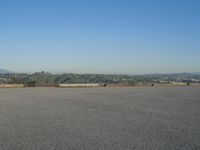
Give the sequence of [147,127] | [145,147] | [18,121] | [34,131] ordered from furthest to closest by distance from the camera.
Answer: [18,121], [147,127], [34,131], [145,147]

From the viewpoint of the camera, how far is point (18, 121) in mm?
12789

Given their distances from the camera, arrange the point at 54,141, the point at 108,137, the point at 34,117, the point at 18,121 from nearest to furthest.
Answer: the point at 54,141, the point at 108,137, the point at 18,121, the point at 34,117

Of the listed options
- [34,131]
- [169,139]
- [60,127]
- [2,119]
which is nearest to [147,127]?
[169,139]

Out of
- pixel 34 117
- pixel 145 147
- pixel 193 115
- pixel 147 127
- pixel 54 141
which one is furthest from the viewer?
pixel 193 115

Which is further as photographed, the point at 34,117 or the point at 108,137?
the point at 34,117

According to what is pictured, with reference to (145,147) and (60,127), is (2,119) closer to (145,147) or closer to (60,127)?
(60,127)

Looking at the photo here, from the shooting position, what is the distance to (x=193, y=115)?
586 inches

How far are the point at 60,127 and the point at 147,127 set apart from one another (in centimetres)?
282

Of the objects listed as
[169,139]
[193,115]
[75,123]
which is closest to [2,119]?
[75,123]

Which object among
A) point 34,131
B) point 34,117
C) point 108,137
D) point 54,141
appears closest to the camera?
point 54,141

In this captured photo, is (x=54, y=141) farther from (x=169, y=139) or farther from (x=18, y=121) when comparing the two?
(x=18, y=121)

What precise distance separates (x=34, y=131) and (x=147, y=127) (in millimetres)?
3619

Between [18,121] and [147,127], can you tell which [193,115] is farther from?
[18,121]

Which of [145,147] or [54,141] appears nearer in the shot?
[145,147]
